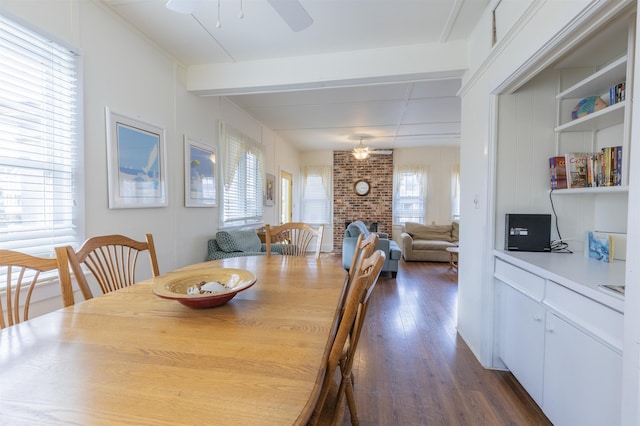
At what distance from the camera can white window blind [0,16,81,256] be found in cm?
154

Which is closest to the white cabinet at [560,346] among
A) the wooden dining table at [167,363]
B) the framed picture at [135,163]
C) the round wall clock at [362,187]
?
the wooden dining table at [167,363]

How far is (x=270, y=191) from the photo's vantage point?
5312 mm

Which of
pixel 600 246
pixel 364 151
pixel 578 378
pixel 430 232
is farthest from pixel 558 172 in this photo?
pixel 430 232

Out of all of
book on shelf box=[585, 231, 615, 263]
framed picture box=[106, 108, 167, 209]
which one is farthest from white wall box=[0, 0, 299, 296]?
book on shelf box=[585, 231, 615, 263]

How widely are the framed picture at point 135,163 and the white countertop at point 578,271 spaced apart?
9.20 feet

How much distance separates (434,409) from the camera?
1593mm

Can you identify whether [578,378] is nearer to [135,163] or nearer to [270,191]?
[135,163]

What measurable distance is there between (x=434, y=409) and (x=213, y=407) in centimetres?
155

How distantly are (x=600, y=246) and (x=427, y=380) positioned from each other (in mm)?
1333

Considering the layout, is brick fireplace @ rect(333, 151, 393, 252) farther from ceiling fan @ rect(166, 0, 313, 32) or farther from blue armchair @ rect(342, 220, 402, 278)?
ceiling fan @ rect(166, 0, 313, 32)

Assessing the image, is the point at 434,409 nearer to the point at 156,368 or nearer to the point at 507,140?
the point at 156,368

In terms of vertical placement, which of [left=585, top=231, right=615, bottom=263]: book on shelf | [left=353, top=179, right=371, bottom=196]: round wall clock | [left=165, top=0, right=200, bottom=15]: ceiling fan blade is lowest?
[left=585, top=231, right=615, bottom=263]: book on shelf

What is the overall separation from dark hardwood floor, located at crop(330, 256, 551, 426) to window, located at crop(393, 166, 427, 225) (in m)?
3.91

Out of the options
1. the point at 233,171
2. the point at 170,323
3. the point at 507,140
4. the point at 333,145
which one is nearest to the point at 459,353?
the point at 507,140
